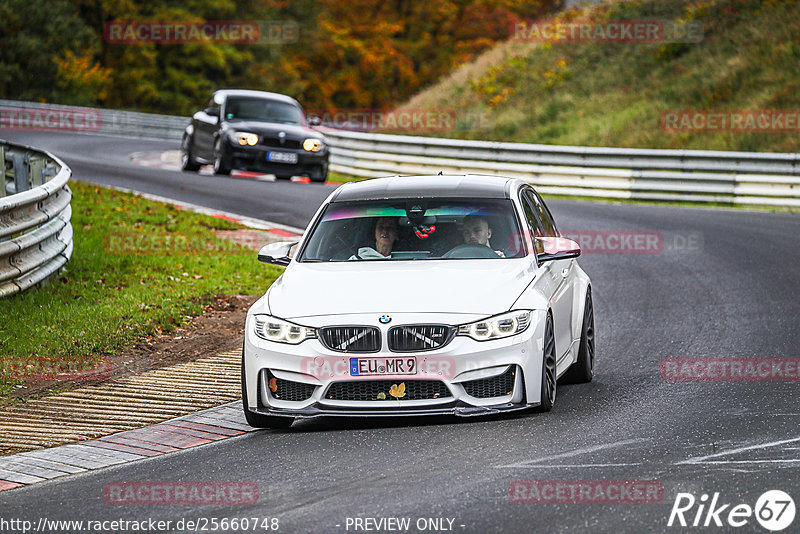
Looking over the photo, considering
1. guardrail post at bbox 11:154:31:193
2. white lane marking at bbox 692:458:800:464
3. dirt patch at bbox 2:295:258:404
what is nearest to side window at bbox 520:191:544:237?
white lane marking at bbox 692:458:800:464

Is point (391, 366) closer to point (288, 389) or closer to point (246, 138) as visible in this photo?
point (288, 389)

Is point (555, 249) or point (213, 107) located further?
point (213, 107)

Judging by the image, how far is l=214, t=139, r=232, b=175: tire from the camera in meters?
25.8

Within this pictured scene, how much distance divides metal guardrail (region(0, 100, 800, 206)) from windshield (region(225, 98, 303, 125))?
8.14 ft

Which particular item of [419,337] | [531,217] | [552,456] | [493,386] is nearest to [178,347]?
[531,217]

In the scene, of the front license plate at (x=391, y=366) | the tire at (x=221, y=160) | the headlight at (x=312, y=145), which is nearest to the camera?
the front license plate at (x=391, y=366)

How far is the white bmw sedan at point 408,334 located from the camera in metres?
7.54

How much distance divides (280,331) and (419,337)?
2.84 feet

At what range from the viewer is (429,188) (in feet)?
30.0

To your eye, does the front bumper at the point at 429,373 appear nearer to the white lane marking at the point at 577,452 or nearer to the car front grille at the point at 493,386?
the car front grille at the point at 493,386

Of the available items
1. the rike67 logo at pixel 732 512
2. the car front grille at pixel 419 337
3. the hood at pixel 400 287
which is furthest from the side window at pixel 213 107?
the rike67 logo at pixel 732 512

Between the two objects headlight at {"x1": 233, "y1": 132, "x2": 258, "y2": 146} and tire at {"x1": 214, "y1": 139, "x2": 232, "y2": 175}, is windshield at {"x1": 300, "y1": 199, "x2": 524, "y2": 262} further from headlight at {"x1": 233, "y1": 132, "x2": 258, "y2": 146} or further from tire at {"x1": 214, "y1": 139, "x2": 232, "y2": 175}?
tire at {"x1": 214, "y1": 139, "x2": 232, "y2": 175}

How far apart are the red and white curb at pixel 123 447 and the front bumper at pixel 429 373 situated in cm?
61

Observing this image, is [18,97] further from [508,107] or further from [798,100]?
[798,100]
